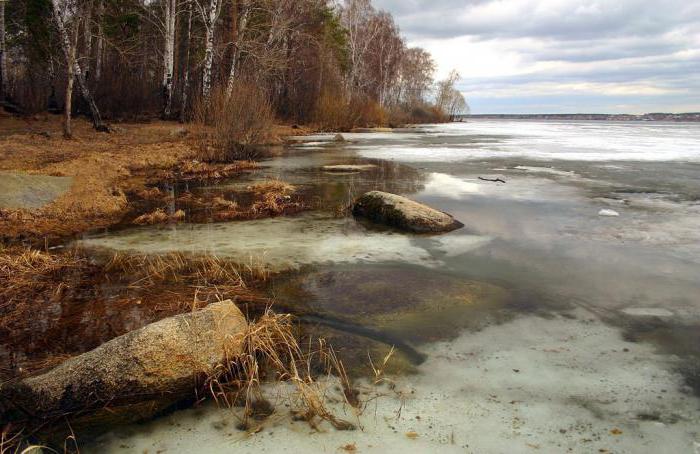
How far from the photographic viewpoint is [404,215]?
6.75 m

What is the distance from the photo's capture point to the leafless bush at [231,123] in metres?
13.6

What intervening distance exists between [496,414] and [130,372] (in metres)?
2.04

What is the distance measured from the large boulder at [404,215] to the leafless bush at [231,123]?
7.53 meters

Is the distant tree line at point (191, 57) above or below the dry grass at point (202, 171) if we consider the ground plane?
above

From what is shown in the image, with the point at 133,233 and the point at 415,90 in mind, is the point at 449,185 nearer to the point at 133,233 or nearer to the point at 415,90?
the point at 133,233

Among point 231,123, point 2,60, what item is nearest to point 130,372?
point 231,123

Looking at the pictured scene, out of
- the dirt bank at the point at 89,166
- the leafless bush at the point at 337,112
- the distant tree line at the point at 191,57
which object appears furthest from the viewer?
the leafless bush at the point at 337,112

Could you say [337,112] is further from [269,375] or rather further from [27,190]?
[269,375]

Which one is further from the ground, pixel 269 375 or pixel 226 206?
pixel 226 206

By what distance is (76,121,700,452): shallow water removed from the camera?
2527 mm

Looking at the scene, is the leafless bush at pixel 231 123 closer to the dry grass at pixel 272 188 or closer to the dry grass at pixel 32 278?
the dry grass at pixel 272 188

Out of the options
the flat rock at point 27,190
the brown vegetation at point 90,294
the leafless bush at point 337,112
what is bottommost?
the brown vegetation at point 90,294

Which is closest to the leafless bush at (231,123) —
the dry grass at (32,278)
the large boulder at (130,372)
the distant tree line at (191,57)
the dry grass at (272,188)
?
the distant tree line at (191,57)

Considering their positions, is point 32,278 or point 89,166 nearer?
point 32,278
